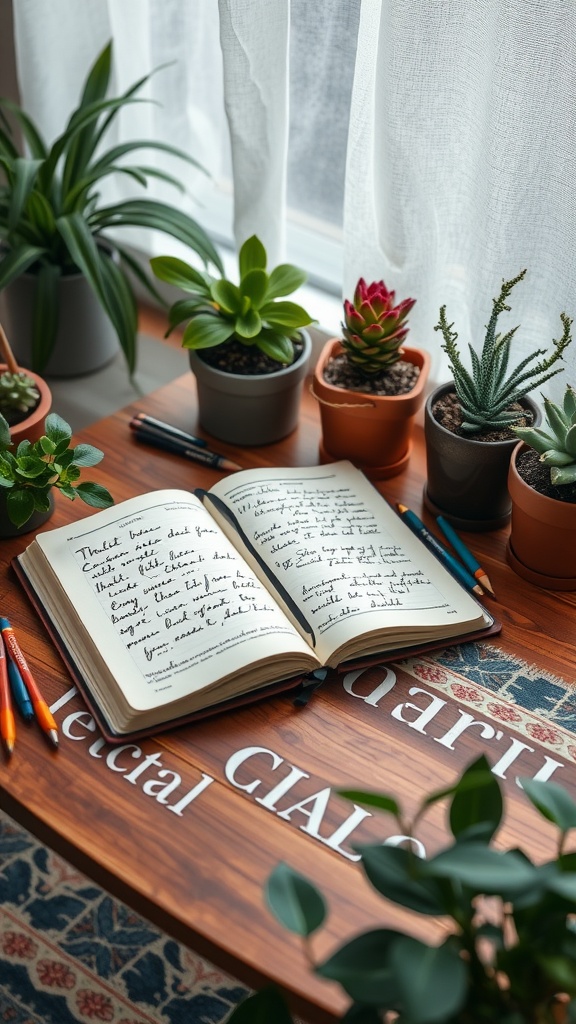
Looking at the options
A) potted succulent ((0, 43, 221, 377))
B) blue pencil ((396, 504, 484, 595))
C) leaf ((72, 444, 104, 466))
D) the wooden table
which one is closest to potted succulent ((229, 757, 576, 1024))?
the wooden table

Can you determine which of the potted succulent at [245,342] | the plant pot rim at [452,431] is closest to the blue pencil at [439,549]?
the plant pot rim at [452,431]

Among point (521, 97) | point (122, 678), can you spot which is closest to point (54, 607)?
point (122, 678)

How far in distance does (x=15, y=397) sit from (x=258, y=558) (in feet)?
1.08

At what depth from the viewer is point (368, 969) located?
58cm

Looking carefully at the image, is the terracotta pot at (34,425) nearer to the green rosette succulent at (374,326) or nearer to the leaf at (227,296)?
the leaf at (227,296)

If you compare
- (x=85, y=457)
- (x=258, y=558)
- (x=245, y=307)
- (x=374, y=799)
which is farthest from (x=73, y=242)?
(x=374, y=799)

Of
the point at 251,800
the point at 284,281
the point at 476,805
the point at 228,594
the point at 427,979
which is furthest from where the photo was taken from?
the point at 284,281

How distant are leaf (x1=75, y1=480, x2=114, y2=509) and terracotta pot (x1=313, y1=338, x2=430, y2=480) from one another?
289mm

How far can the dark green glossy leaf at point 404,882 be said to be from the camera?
0.59 m

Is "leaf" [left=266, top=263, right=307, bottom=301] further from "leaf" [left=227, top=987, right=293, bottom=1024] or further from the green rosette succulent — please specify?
"leaf" [left=227, top=987, right=293, bottom=1024]

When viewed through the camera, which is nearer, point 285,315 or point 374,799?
point 374,799

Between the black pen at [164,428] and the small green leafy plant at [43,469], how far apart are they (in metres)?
0.21

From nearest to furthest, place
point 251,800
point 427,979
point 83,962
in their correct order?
point 427,979 → point 251,800 → point 83,962

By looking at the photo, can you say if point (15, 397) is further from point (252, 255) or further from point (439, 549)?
point (439, 549)
